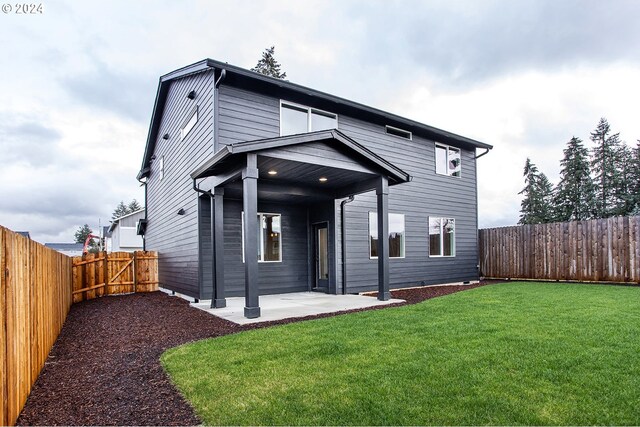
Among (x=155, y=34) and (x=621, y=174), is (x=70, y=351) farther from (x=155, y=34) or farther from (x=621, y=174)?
(x=621, y=174)

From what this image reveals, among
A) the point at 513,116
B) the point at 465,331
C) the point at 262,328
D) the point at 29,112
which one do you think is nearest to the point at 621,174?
the point at 513,116

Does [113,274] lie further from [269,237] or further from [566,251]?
[566,251]

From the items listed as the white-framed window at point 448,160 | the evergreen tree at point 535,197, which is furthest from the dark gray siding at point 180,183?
the evergreen tree at point 535,197

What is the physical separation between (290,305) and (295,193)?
2680 mm

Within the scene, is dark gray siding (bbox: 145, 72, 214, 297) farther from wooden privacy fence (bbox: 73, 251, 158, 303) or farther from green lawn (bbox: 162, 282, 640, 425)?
green lawn (bbox: 162, 282, 640, 425)

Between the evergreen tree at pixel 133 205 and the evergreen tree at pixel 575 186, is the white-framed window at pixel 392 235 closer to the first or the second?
the evergreen tree at pixel 575 186

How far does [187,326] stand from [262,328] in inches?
52.6

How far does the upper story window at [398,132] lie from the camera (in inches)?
452

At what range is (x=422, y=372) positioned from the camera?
336 cm

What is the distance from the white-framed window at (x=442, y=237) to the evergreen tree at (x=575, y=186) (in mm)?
18493

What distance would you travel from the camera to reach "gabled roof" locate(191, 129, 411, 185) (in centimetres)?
629

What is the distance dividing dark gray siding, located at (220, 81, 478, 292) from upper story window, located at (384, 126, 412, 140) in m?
0.15

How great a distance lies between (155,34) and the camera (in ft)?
39.5

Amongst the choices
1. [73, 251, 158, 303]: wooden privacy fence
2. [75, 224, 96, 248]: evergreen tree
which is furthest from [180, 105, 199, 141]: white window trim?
[75, 224, 96, 248]: evergreen tree
